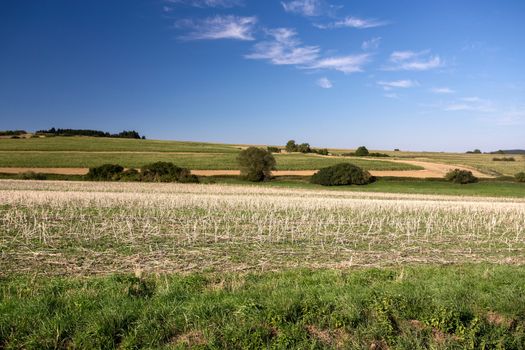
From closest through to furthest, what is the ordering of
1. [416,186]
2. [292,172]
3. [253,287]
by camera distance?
[253,287] < [416,186] < [292,172]

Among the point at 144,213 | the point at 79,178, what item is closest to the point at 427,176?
the point at 79,178

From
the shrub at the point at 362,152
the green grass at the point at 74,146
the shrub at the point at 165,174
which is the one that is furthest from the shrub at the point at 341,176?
the green grass at the point at 74,146

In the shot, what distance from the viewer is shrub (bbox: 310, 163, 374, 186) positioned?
212ft

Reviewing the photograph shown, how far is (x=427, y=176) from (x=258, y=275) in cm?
6504

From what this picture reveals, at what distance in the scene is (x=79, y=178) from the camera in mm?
62812

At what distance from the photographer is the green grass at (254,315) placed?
7.15 metres

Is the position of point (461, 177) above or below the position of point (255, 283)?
below

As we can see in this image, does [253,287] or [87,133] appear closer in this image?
[253,287]

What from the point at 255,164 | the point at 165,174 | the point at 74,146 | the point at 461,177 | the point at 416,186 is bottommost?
the point at 416,186

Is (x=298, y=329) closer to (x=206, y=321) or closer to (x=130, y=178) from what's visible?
(x=206, y=321)

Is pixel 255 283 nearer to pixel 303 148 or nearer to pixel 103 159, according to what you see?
pixel 103 159

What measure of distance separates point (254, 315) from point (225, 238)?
30.1 ft

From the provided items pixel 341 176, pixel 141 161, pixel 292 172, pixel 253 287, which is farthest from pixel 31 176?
pixel 253 287

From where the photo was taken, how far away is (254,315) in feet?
25.1
